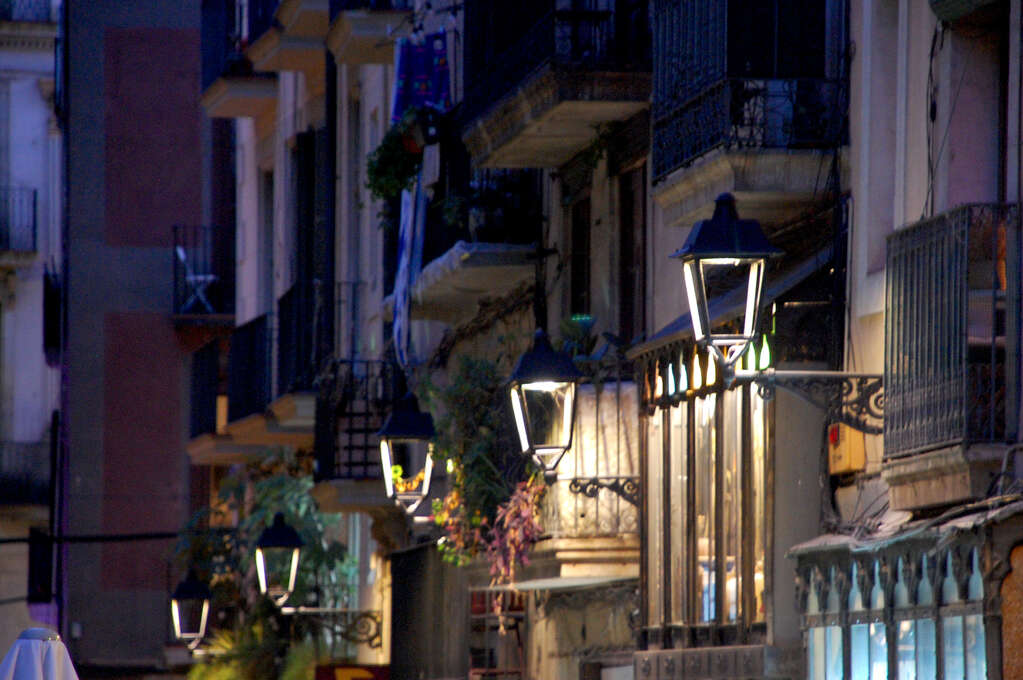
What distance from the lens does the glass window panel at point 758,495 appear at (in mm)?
12820

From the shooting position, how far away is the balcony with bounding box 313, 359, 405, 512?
2331 centimetres

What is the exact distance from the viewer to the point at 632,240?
1697cm

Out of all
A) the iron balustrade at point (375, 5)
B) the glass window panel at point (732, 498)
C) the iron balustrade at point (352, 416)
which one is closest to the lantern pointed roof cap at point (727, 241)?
the glass window panel at point (732, 498)

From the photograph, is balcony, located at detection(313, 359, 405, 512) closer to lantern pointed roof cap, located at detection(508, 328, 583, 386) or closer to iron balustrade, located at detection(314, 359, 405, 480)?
iron balustrade, located at detection(314, 359, 405, 480)

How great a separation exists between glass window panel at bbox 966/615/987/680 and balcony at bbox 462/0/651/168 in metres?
6.59

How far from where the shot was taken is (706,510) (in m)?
13.7

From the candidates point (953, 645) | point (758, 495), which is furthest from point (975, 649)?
point (758, 495)

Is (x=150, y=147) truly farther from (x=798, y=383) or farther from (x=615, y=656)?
(x=798, y=383)

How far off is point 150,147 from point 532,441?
27464 millimetres

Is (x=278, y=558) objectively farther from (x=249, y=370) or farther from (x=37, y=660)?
(x=37, y=660)

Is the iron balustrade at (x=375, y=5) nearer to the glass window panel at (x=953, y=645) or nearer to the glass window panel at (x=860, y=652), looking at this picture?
the glass window panel at (x=860, y=652)

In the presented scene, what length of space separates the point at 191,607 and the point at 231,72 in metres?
6.33

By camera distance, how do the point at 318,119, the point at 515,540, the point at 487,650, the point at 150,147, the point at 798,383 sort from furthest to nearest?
the point at 150,147
the point at 318,119
the point at 487,650
the point at 515,540
the point at 798,383

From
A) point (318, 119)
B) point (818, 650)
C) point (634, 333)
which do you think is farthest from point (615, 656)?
point (318, 119)
